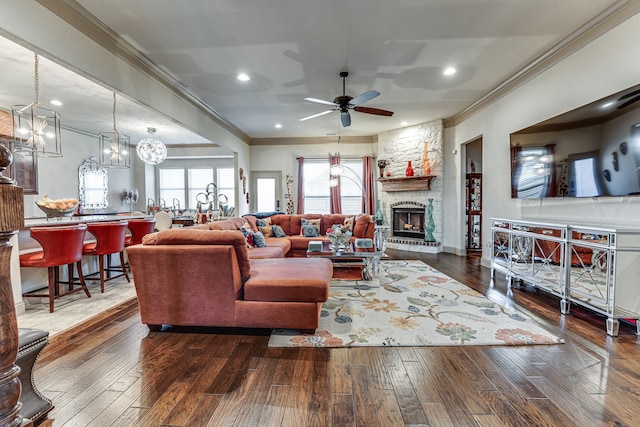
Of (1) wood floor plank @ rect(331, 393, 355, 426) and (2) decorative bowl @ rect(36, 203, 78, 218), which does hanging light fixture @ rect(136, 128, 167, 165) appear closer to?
→ (2) decorative bowl @ rect(36, 203, 78, 218)

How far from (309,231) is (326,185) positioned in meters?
2.81

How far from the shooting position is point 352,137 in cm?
782

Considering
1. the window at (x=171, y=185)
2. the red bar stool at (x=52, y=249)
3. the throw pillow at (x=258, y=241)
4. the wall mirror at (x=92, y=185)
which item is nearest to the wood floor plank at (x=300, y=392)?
the throw pillow at (x=258, y=241)

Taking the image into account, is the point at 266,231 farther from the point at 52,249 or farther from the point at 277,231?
the point at 52,249

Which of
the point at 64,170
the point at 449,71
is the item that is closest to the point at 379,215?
the point at 449,71

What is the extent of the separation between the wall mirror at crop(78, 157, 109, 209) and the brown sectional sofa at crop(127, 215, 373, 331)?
5.77 m

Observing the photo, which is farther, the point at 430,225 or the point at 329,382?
the point at 430,225

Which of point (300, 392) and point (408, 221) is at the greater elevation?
point (408, 221)

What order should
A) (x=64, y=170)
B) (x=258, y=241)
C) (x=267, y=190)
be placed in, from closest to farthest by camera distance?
(x=258, y=241), (x=64, y=170), (x=267, y=190)

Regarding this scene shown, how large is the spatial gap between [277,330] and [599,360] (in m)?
2.46

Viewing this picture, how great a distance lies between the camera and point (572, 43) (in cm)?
323

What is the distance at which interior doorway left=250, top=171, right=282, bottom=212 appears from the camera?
318 inches

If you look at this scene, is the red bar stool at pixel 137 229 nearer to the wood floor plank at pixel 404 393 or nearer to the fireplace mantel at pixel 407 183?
the wood floor plank at pixel 404 393

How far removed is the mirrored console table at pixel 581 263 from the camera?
244cm
